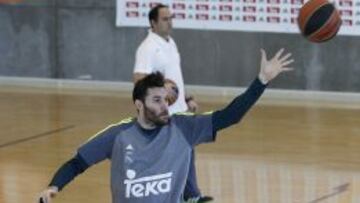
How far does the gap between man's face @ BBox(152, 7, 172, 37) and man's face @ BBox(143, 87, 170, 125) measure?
3.41 metres

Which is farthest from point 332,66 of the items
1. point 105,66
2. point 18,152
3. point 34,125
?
point 18,152

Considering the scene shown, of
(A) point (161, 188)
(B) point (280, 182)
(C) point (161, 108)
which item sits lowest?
(B) point (280, 182)

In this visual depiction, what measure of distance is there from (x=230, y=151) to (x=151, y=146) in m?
6.04

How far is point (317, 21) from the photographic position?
25.3 ft

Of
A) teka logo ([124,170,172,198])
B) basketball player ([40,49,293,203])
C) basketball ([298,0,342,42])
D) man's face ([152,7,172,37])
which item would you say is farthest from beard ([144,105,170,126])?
man's face ([152,7,172,37])

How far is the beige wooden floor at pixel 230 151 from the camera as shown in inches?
365

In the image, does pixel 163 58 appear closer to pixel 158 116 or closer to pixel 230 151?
pixel 230 151

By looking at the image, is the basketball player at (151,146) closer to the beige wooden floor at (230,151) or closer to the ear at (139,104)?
the ear at (139,104)

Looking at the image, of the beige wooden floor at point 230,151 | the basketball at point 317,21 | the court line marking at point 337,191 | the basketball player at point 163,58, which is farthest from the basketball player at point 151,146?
the court line marking at point 337,191

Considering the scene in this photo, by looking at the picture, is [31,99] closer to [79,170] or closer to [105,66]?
[105,66]

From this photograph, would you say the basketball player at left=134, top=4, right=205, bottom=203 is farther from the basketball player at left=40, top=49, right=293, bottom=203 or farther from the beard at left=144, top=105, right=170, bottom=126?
the beard at left=144, top=105, right=170, bottom=126

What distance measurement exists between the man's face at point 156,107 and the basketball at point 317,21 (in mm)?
2850

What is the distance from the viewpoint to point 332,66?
49.1 feet

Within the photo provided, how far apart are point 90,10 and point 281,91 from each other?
332cm
